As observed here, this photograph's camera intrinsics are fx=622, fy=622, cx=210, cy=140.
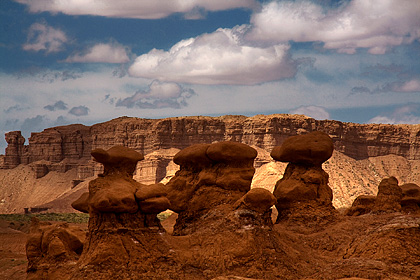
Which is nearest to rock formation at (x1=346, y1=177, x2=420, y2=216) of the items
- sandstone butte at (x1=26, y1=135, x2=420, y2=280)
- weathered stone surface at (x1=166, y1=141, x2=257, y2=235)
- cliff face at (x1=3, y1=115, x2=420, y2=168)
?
sandstone butte at (x1=26, y1=135, x2=420, y2=280)

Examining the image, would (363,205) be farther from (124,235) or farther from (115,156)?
(124,235)

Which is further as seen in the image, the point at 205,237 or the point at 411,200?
the point at 411,200

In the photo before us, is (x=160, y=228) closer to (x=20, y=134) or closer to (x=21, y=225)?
(x=21, y=225)

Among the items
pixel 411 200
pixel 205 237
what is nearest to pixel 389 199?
pixel 411 200

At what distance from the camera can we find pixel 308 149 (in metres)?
31.1

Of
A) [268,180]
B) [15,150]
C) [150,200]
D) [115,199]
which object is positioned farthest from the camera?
[15,150]

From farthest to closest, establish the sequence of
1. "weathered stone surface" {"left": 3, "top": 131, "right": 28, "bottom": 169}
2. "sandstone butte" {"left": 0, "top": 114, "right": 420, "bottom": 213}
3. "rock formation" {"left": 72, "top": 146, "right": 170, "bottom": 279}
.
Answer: "weathered stone surface" {"left": 3, "top": 131, "right": 28, "bottom": 169} → "sandstone butte" {"left": 0, "top": 114, "right": 420, "bottom": 213} → "rock formation" {"left": 72, "top": 146, "right": 170, "bottom": 279}

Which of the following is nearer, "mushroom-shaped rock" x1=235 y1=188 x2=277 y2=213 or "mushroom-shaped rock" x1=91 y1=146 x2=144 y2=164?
"mushroom-shaped rock" x1=91 y1=146 x2=144 y2=164

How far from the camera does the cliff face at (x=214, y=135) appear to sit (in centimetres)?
11469

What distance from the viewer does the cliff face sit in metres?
115

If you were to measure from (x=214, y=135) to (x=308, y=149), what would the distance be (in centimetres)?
9004

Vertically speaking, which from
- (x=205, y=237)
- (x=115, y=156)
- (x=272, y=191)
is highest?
(x=115, y=156)

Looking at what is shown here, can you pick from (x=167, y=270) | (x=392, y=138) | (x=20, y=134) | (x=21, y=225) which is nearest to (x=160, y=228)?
(x=167, y=270)

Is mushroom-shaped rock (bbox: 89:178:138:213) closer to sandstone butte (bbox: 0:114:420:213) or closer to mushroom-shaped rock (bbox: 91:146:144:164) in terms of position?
mushroom-shaped rock (bbox: 91:146:144:164)
